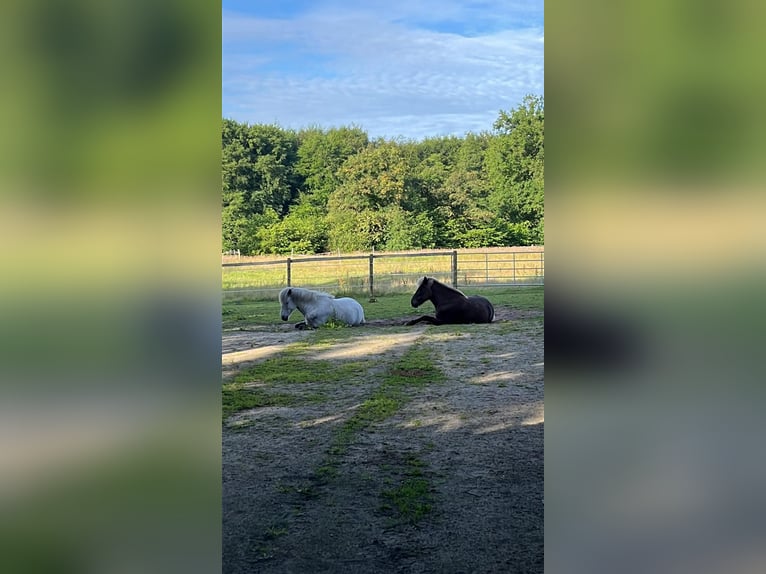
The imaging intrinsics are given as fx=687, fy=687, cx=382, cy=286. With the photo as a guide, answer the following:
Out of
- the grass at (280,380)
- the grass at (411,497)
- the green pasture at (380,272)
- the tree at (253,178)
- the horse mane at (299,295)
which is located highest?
the tree at (253,178)

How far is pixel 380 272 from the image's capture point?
12.0 m

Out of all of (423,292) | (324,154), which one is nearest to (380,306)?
(423,292)

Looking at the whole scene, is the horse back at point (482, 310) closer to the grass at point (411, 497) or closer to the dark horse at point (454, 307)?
the dark horse at point (454, 307)

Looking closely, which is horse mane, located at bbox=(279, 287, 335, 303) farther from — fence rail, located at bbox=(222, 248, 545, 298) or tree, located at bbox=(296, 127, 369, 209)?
tree, located at bbox=(296, 127, 369, 209)

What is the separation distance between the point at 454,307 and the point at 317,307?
64.8 inches

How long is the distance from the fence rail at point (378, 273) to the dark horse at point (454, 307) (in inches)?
87.6

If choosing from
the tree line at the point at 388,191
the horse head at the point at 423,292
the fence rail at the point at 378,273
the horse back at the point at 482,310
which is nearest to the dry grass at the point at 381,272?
the fence rail at the point at 378,273

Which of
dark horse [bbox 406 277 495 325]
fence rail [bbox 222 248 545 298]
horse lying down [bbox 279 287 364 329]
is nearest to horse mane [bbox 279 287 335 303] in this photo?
horse lying down [bbox 279 287 364 329]

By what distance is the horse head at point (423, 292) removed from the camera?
857 cm
